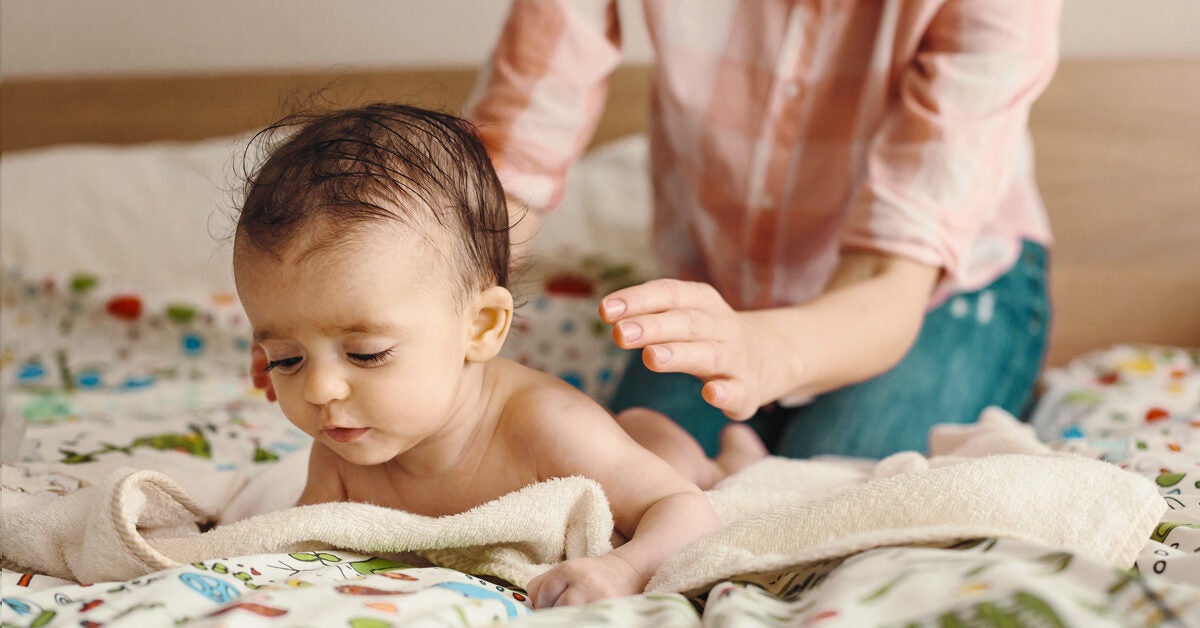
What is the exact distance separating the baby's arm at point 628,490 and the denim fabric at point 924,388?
492mm

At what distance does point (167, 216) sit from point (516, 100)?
0.79m

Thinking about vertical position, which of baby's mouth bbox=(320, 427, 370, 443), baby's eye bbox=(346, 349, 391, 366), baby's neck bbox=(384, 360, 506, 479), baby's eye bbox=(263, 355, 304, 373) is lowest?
baby's neck bbox=(384, 360, 506, 479)

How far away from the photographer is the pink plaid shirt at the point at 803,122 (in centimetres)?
103

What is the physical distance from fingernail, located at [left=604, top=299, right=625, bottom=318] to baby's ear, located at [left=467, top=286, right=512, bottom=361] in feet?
0.32

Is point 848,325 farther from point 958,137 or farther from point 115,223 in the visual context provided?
point 115,223

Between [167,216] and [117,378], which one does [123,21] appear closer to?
[167,216]

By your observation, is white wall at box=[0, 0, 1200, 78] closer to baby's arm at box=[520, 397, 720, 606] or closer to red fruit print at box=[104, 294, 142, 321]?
red fruit print at box=[104, 294, 142, 321]

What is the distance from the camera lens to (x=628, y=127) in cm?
193

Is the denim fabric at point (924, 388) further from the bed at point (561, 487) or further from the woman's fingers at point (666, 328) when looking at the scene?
the woman's fingers at point (666, 328)

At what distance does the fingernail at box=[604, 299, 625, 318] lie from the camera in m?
0.67

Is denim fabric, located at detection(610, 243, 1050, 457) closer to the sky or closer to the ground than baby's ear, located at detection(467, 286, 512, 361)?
closer to the ground

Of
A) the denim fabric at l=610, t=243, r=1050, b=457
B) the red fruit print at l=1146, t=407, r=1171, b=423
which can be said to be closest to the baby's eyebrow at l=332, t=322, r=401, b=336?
the denim fabric at l=610, t=243, r=1050, b=457

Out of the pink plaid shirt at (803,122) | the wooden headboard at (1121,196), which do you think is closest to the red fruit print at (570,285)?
the pink plaid shirt at (803,122)

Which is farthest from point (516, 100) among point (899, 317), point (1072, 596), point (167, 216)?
point (1072, 596)
